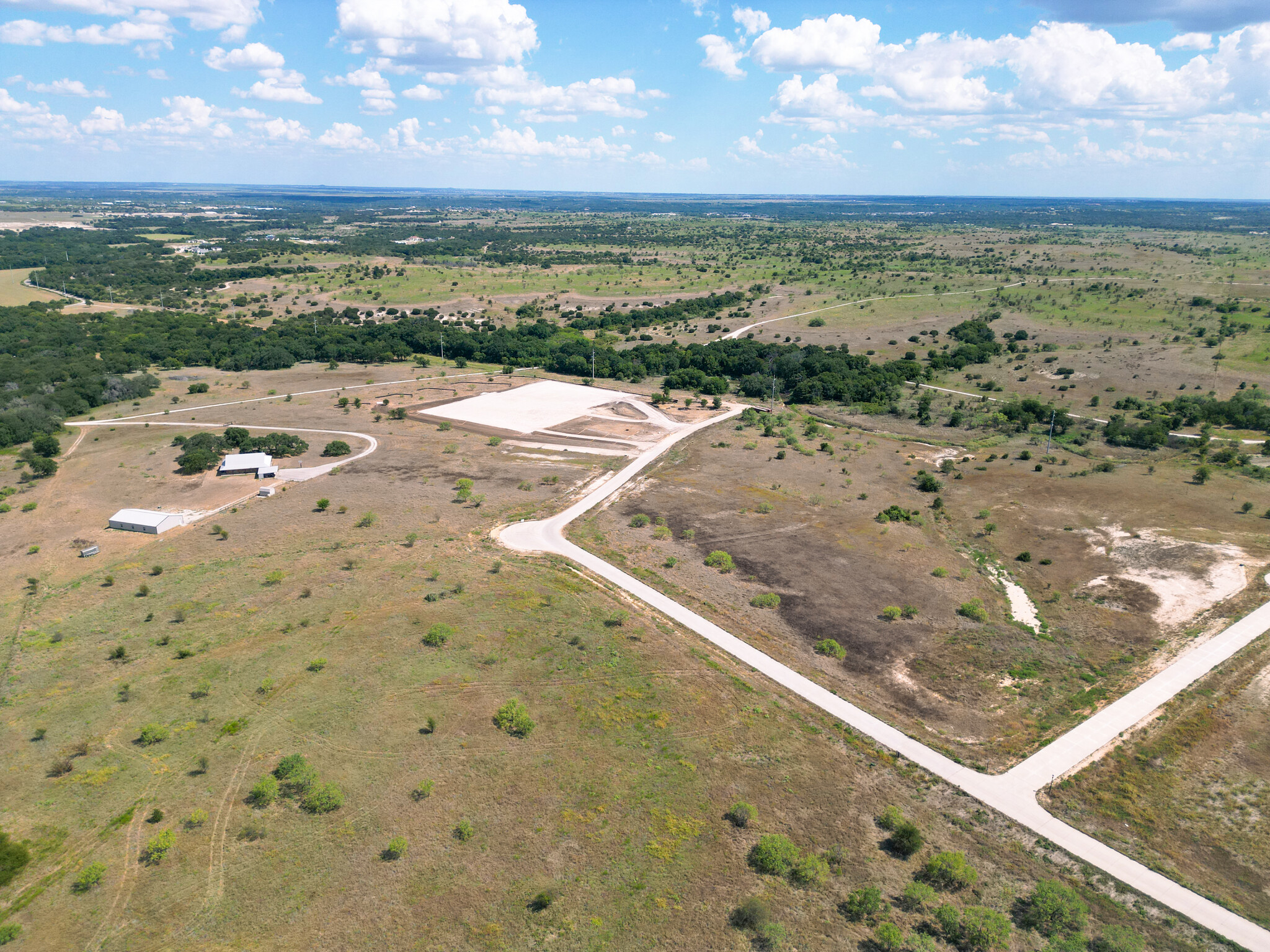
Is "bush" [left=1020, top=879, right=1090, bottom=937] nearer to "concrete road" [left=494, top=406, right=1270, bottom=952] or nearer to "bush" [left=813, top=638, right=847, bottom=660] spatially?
"concrete road" [left=494, top=406, right=1270, bottom=952]

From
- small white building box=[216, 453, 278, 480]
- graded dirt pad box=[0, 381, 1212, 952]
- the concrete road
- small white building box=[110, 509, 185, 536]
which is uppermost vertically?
small white building box=[216, 453, 278, 480]

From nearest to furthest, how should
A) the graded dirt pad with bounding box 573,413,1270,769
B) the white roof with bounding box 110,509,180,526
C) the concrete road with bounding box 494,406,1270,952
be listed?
the concrete road with bounding box 494,406,1270,952 → the graded dirt pad with bounding box 573,413,1270,769 → the white roof with bounding box 110,509,180,526

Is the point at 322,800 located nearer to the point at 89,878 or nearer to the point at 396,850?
the point at 396,850

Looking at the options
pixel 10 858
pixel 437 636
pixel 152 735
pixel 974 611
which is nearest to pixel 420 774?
pixel 437 636

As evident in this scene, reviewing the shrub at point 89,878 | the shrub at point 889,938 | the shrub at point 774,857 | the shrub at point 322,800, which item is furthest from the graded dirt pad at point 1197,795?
the shrub at point 89,878

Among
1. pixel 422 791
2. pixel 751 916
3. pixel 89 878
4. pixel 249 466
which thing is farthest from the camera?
pixel 249 466

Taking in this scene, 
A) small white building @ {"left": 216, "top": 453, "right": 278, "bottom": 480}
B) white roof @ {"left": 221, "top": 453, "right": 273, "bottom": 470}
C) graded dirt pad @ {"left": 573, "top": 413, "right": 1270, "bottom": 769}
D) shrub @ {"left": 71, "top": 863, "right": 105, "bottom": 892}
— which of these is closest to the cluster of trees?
white roof @ {"left": 221, "top": 453, "right": 273, "bottom": 470}

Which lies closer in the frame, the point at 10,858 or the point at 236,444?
the point at 10,858

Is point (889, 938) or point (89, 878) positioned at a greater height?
point (889, 938)
